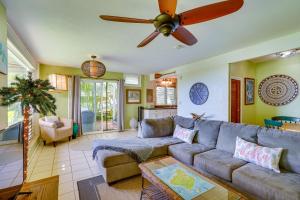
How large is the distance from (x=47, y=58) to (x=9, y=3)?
261 cm


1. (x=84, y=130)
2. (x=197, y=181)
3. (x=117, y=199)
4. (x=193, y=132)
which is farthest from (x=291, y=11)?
(x=84, y=130)

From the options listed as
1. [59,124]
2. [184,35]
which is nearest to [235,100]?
[184,35]

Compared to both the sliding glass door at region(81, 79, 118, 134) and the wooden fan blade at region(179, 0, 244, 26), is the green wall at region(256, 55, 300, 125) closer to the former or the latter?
the wooden fan blade at region(179, 0, 244, 26)

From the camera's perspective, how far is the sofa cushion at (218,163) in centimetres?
192

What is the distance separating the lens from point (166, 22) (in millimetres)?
1409

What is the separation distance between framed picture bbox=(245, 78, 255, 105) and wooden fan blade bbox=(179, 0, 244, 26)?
3842 millimetres

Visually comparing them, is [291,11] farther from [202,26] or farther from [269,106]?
[269,106]

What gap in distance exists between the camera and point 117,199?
1938 mm

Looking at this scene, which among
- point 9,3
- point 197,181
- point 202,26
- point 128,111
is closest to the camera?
point 197,181

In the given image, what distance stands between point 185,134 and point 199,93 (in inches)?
71.3

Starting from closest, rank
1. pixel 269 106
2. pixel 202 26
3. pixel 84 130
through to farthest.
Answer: pixel 202 26 < pixel 269 106 < pixel 84 130

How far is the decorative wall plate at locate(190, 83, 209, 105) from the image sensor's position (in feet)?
13.9

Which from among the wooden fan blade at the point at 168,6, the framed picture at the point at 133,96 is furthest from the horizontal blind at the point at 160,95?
the wooden fan blade at the point at 168,6

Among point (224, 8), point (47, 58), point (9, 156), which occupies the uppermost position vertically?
point (47, 58)
